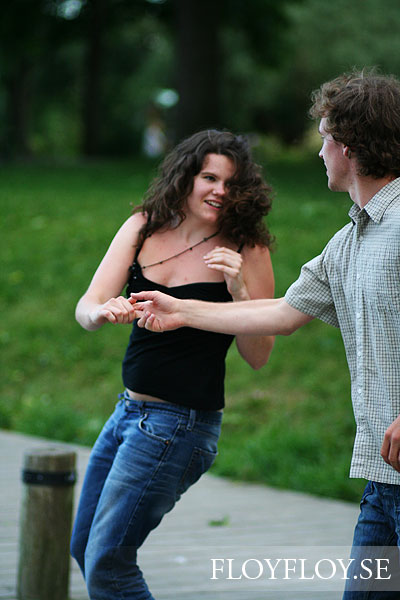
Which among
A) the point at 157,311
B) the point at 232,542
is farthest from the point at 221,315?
the point at 232,542

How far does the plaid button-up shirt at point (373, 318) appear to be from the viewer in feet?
8.54

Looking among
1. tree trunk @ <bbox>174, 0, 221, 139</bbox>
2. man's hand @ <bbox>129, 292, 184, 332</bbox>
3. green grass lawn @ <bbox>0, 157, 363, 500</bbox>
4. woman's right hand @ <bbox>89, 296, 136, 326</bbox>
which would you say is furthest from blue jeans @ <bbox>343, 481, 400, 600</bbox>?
tree trunk @ <bbox>174, 0, 221, 139</bbox>

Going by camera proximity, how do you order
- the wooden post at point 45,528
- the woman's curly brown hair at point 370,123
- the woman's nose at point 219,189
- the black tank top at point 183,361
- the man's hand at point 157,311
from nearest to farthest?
the woman's curly brown hair at point 370,123 < the man's hand at point 157,311 < the black tank top at point 183,361 < the woman's nose at point 219,189 < the wooden post at point 45,528

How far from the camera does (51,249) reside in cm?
1283

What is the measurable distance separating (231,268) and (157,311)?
1.12 ft

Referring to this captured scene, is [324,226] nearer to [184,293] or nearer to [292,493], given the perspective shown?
[292,493]

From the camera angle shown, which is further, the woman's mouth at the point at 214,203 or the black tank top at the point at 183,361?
the woman's mouth at the point at 214,203

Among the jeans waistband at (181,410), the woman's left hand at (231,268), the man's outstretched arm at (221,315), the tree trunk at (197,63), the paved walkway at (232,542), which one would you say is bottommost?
the paved walkway at (232,542)

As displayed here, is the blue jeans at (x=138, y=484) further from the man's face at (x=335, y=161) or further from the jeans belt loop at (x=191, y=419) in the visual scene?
the man's face at (x=335, y=161)

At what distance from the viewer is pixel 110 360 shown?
10.0 meters

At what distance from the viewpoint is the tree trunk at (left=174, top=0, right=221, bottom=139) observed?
1973 cm

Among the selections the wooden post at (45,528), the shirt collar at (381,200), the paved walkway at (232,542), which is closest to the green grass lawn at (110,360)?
the paved walkway at (232,542)

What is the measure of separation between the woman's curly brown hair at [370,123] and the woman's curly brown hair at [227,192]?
0.83 meters

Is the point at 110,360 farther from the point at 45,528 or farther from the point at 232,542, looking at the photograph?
the point at 45,528
